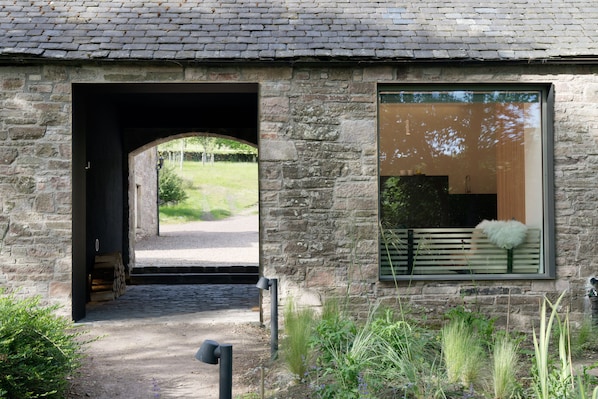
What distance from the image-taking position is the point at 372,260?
690 cm

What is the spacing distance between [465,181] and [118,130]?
657 cm

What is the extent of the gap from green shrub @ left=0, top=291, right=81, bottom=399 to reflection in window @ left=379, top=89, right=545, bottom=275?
12.3ft

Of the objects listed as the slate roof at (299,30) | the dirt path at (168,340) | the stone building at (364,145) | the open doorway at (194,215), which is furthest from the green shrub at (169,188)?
the stone building at (364,145)

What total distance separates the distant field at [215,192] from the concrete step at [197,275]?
55.0ft

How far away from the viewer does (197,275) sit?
1150cm

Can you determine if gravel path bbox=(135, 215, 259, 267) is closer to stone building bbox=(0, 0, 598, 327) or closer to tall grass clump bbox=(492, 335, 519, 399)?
stone building bbox=(0, 0, 598, 327)

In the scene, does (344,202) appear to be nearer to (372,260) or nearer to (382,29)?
(372,260)

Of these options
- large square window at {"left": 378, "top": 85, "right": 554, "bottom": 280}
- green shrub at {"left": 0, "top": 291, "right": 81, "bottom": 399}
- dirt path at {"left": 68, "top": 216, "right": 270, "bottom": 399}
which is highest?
large square window at {"left": 378, "top": 85, "right": 554, "bottom": 280}

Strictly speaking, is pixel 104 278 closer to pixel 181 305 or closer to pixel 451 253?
pixel 181 305

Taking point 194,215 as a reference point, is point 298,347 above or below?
below

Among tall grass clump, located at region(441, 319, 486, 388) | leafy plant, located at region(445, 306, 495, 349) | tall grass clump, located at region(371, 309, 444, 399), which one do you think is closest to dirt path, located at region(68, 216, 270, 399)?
tall grass clump, located at region(371, 309, 444, 399)

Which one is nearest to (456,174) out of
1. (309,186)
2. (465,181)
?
(465,181)

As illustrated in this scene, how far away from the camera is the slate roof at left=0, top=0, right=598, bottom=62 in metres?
6.81

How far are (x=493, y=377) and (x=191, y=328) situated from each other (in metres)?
3.61
